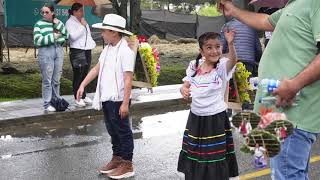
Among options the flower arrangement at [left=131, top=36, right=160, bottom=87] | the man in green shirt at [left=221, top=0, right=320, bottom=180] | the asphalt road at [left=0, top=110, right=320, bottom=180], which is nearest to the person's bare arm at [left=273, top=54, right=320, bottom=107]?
the man in green shirt at [left=221, top=0, right=320, bottom=180]

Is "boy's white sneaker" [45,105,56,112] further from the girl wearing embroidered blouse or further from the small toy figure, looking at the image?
the small toy figure

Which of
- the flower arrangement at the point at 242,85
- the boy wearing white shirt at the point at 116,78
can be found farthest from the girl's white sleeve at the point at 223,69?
the boy wearing white shirt at the point at 116,78

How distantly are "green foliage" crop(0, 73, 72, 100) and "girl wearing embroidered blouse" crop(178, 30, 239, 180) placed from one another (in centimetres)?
741

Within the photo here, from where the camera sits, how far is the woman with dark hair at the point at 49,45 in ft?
29.3

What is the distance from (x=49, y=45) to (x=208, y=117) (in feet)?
16.9

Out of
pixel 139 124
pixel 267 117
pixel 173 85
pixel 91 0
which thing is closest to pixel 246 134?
pixel 267 117

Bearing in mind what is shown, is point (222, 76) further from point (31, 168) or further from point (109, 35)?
point (31, 168)

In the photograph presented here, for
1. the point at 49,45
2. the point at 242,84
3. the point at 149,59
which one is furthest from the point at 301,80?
the point at 49,45

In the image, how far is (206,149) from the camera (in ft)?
14.6

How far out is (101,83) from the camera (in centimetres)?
564

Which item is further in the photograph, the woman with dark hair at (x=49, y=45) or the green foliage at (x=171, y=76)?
the green foliage at (x=171, y=76)

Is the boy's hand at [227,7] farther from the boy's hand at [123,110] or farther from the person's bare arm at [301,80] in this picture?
the boy's hand at [123,110]

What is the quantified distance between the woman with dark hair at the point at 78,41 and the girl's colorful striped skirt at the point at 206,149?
17.3ft

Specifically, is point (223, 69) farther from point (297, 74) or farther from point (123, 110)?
point (297, 74)
